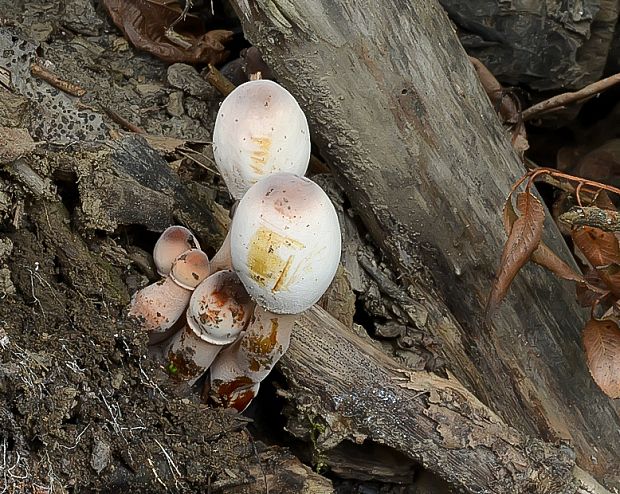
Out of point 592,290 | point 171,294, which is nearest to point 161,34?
point 171,294

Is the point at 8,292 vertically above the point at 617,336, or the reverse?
the point at 8,292

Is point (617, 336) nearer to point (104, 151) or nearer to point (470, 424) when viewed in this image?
point (470, 424)

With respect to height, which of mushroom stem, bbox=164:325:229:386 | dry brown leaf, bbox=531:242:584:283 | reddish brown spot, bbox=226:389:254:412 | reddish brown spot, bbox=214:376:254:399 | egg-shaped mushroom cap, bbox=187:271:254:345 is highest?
egg-shaped mushroom cap, bbox=187:271:254:345

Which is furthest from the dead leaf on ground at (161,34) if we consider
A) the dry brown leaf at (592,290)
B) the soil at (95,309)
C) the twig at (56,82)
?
the dry brown leaf at (592,290)

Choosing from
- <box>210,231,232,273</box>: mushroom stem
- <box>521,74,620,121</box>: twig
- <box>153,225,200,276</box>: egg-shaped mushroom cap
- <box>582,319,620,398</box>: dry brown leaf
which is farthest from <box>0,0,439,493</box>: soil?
<box>521,74,620,121</box>: twig

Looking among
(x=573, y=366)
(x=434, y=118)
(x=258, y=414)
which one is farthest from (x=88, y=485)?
(x=573, y=366)

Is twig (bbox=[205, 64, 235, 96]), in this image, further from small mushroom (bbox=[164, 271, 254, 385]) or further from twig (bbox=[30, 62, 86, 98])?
small mushroom (bbox=[164, 271, 254, 385])

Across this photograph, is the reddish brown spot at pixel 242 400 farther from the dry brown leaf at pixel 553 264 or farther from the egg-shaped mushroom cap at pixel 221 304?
the dry brown leaf at pixel 553 264
